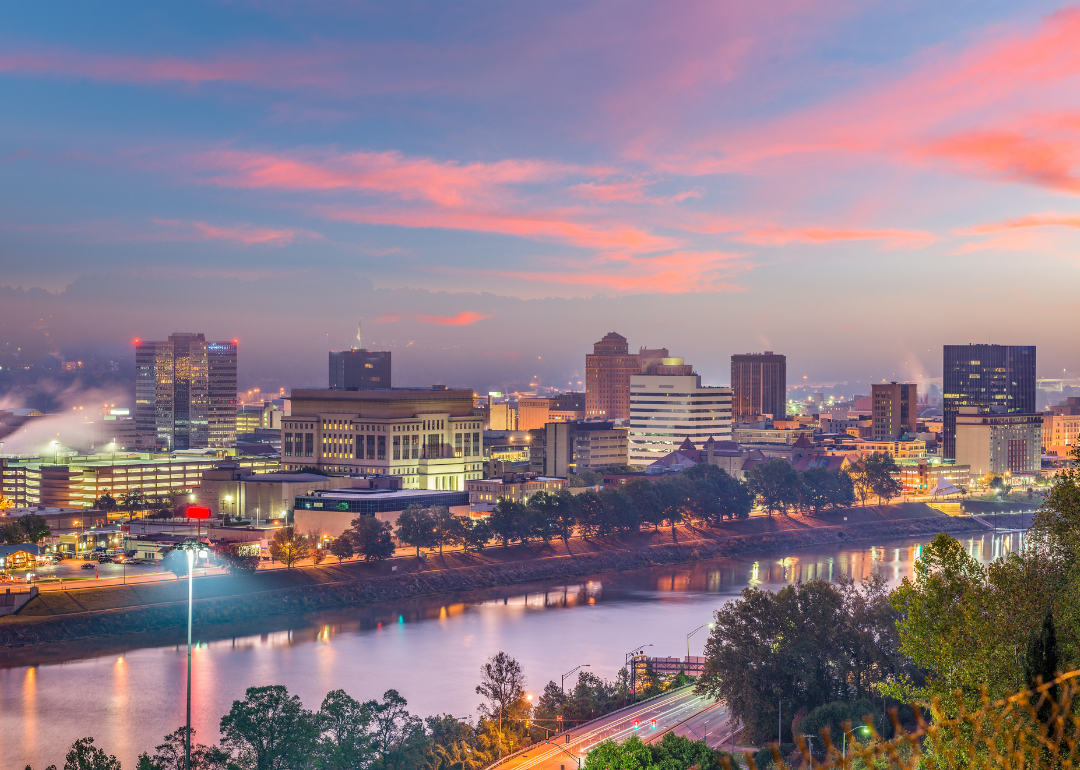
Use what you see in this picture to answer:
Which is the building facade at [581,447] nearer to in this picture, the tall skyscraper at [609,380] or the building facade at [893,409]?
the building facade at [893,409]

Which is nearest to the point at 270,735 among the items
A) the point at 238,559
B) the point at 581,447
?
the point at 238,559

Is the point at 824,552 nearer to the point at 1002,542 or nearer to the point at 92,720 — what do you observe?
the point at 1002,542

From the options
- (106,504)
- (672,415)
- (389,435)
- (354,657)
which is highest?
(672,415)


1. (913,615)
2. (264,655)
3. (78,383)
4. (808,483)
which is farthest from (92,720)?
(78,383)

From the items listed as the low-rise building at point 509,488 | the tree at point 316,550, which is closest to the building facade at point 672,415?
the low-rise building at point 509,488

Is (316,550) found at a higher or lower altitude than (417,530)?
lower

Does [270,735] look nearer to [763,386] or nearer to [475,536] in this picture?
[475,536]
